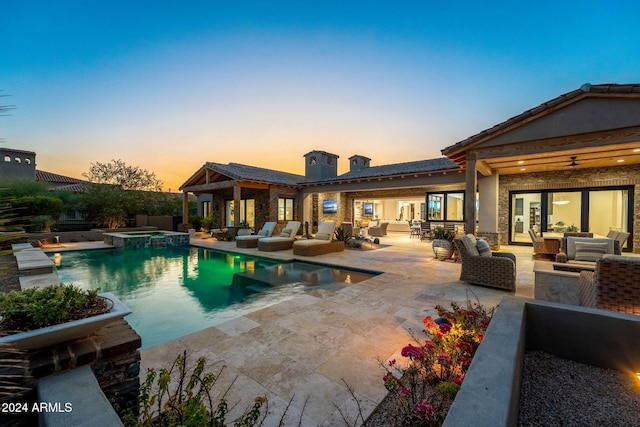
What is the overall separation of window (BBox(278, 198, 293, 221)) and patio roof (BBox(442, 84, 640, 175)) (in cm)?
999

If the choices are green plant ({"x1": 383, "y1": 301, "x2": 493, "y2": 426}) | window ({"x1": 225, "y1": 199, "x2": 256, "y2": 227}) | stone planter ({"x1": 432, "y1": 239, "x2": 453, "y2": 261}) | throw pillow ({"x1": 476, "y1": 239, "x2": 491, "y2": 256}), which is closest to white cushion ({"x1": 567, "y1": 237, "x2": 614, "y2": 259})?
throw pillow ({"x1": 476, "y1": 239, "x2": 491, "y2": 256})

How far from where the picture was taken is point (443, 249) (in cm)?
756

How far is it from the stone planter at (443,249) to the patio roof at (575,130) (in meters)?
2.41

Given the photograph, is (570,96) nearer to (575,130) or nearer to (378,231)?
(575,130)

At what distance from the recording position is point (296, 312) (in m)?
3.82

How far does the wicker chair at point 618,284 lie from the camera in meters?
2.82

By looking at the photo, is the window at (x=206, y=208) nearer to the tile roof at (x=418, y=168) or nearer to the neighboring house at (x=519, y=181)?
the neighboring house at (x=519, y=181)

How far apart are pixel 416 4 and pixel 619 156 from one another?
22.9 ft

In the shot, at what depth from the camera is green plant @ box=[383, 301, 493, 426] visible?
1.62 m

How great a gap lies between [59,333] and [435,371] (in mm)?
2523

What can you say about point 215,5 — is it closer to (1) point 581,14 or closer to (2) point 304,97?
(2) point 304,97

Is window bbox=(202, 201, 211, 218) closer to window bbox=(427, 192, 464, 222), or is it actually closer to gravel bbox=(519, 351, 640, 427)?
window bbox=(427, 192, 464, 222)

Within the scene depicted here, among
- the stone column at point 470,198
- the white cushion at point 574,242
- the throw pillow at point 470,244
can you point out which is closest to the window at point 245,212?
the stone column at point 470,198

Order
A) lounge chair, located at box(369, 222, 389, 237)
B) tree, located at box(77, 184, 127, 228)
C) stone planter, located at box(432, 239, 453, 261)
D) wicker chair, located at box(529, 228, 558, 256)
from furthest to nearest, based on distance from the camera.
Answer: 1. tree, located at box(77, 184, 127, 228)
2. lounge chair, located at box(369, 222, 389, 237)
3. stone planter, located at box(432, 239, 453, 261)
4. wicker chair, located at box(529, 228, 558, 256)
